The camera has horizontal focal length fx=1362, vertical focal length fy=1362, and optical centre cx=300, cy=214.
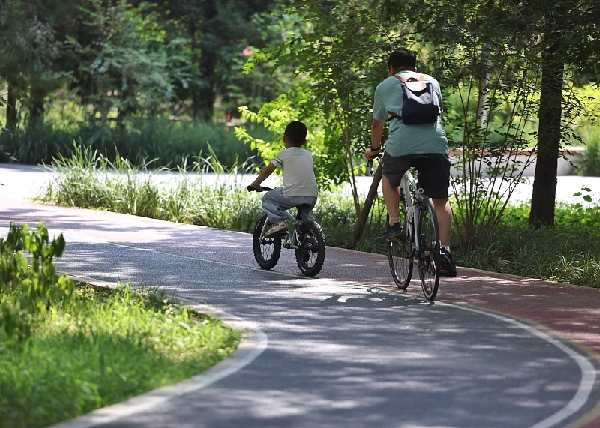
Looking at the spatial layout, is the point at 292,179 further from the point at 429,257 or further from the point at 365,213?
the point at 365,213

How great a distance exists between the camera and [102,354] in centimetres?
790

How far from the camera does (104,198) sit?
20.5m

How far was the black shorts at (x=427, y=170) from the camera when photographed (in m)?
11.6

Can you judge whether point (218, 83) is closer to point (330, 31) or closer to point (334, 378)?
point (330, 31)

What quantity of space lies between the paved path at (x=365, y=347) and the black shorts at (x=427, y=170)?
94 centimetres

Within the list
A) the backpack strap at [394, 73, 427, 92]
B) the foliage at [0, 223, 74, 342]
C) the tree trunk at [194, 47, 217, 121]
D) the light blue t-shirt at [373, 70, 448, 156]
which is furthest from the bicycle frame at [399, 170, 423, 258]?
the tree trunk at [194, 47, 217, 121]

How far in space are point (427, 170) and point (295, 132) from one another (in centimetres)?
187

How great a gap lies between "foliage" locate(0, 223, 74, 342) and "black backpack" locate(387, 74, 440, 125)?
128 inches

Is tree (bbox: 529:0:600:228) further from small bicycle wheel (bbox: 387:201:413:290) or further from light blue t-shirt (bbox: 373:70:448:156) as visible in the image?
small bicycle wheel (bbox: 387:201:413:290)

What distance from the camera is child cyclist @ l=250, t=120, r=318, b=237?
12961 millimetres

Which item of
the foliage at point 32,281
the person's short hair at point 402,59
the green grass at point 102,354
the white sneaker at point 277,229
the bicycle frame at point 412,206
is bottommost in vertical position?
the green grass at point 102,354

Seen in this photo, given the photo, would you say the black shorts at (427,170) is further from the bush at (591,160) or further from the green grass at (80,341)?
the bush at (591,160)

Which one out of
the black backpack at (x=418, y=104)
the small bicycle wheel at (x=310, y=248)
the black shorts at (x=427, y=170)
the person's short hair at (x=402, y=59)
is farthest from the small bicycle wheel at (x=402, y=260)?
the person's short hair at (x=402, y=59)

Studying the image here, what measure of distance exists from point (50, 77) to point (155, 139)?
3.87 meters
